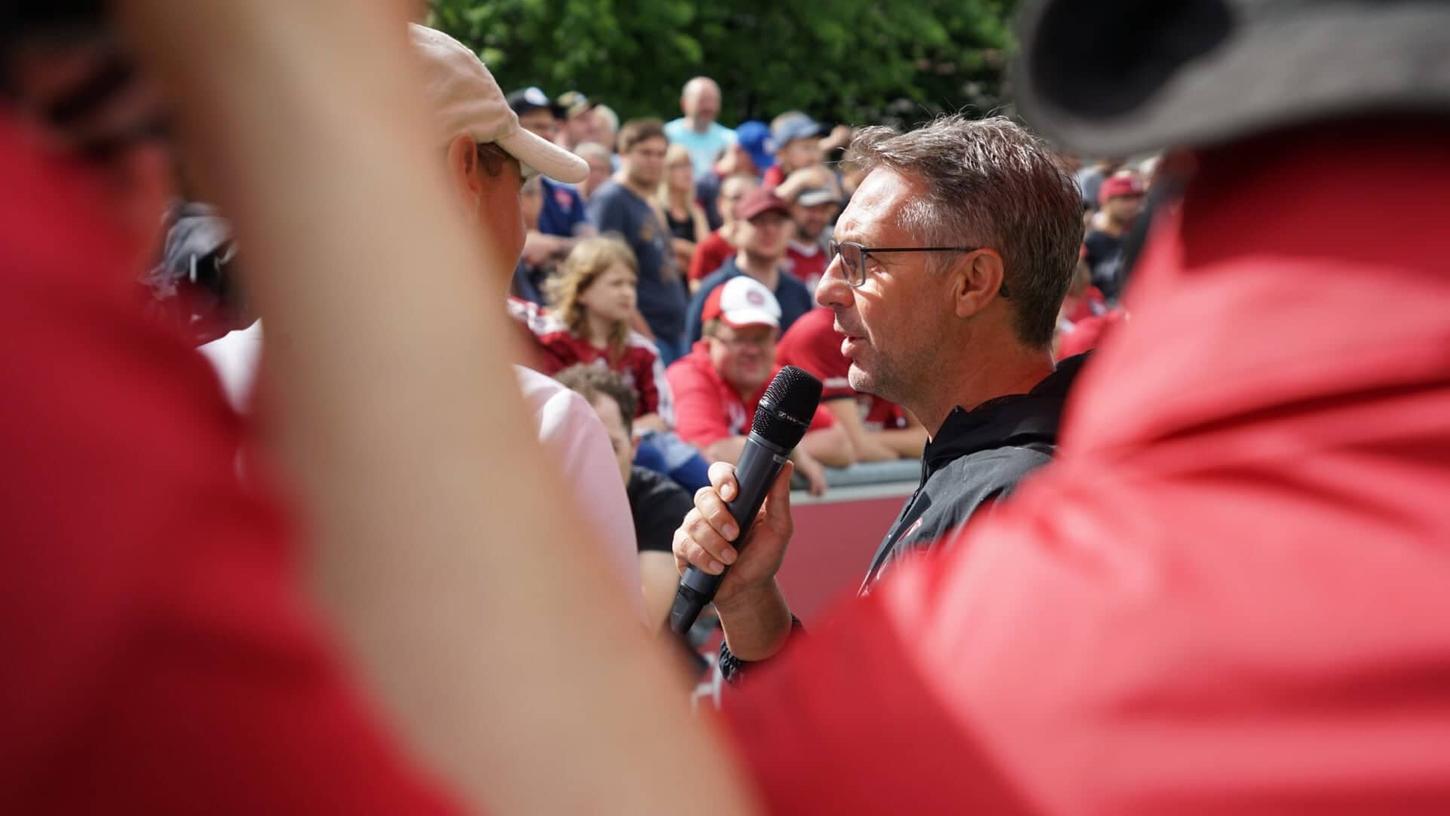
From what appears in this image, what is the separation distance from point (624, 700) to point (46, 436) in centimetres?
24

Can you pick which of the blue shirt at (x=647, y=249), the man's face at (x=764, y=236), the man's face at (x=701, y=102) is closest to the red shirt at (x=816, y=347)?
the man's face at (x=764, y=236)

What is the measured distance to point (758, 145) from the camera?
11.6 metres

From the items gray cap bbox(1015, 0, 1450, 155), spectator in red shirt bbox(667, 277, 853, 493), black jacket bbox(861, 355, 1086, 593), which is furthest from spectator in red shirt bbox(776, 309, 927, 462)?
gray cap bbox(1015, 0, 1450, 155)

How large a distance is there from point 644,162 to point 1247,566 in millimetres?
8311

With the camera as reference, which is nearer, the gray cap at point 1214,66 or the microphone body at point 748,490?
the gray cap at point 1214,66

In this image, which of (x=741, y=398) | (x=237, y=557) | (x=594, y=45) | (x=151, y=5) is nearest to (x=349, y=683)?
(x=237, y=557)

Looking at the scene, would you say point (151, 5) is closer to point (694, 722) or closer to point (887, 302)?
point (694, 722)

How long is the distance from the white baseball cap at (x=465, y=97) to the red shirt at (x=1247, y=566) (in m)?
1.99

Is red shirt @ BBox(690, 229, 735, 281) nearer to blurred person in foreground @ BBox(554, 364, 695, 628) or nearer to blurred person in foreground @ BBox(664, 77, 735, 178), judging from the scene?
blurred person in foreground @ BBox(664, 77, 735, 178)

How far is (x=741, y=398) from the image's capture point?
6777mm

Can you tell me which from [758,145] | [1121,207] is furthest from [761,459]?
[758,145]

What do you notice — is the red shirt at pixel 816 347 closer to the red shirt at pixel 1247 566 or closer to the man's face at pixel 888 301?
the man's face at pixel 888 301

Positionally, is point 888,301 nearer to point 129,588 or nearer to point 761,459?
point 761,459

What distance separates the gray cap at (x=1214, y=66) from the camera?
62cm
